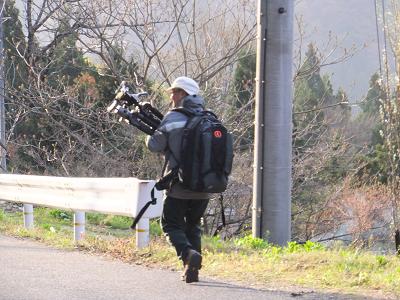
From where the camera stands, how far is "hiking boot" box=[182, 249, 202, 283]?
5.66m

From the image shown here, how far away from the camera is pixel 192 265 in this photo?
224 inches

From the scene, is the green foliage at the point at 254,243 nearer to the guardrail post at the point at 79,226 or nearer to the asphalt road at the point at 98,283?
the asphalt road at the point at 98,283

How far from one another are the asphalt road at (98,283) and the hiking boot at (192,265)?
0.07 metres

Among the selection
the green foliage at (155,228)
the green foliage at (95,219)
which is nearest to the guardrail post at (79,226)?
the green foliage at (155,228)

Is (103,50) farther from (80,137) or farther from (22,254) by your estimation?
(22,254)

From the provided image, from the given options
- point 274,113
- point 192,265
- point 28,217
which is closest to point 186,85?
point 192,265

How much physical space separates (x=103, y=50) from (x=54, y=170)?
5.95 meters

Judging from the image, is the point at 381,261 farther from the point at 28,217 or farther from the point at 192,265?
the point at 28,217

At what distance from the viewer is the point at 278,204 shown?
893 cm

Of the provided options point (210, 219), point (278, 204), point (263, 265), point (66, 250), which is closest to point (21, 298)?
point (263, 265)

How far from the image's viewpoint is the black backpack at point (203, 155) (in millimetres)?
5574

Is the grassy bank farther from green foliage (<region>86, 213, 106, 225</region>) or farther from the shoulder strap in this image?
green foliage (<region>86, 213, 106, 225</region>)

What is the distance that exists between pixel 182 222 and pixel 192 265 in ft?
1.41

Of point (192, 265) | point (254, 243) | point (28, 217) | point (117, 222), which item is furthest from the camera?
point (117, 222)
